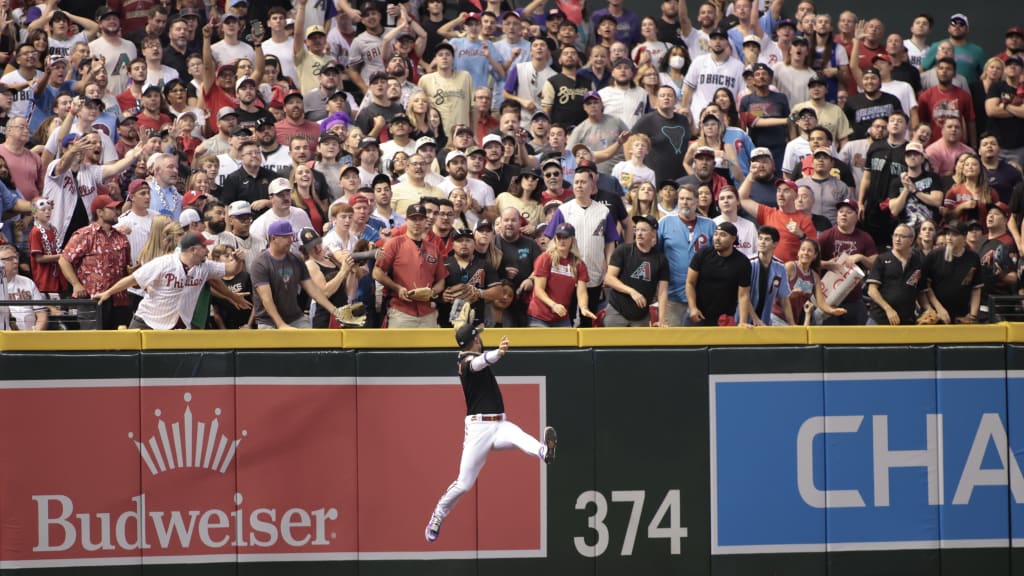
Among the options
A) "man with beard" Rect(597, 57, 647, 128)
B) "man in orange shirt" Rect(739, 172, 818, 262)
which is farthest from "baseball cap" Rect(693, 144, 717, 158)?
"man with beard" Rect(597, 57, 647, 128)

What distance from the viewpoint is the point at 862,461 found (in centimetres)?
1315

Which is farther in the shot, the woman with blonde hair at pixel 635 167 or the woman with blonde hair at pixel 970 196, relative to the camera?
the woman with blonde hair at pixel 635 167

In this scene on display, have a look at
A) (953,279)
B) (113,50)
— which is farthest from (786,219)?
(113,50)

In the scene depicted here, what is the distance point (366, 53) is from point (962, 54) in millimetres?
8855

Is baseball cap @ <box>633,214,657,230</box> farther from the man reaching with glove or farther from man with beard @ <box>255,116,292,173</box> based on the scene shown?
man with beard @ <box>255,116,292,173</box>

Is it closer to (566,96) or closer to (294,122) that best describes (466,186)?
(294,122)

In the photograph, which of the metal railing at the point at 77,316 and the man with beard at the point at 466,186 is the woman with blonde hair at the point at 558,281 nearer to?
the man with beard at the point at 466,186

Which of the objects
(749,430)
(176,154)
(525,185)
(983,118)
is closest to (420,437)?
(749,430)

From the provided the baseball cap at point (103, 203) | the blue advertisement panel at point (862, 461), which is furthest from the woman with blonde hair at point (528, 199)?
the baseball cap at point (103, 203)

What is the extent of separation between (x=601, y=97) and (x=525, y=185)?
309 cm

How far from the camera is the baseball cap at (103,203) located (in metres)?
14.6

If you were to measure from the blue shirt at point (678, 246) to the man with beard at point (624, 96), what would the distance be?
3.97 meters

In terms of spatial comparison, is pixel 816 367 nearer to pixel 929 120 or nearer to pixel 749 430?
pixel 749 430

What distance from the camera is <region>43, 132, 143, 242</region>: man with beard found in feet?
50.3
